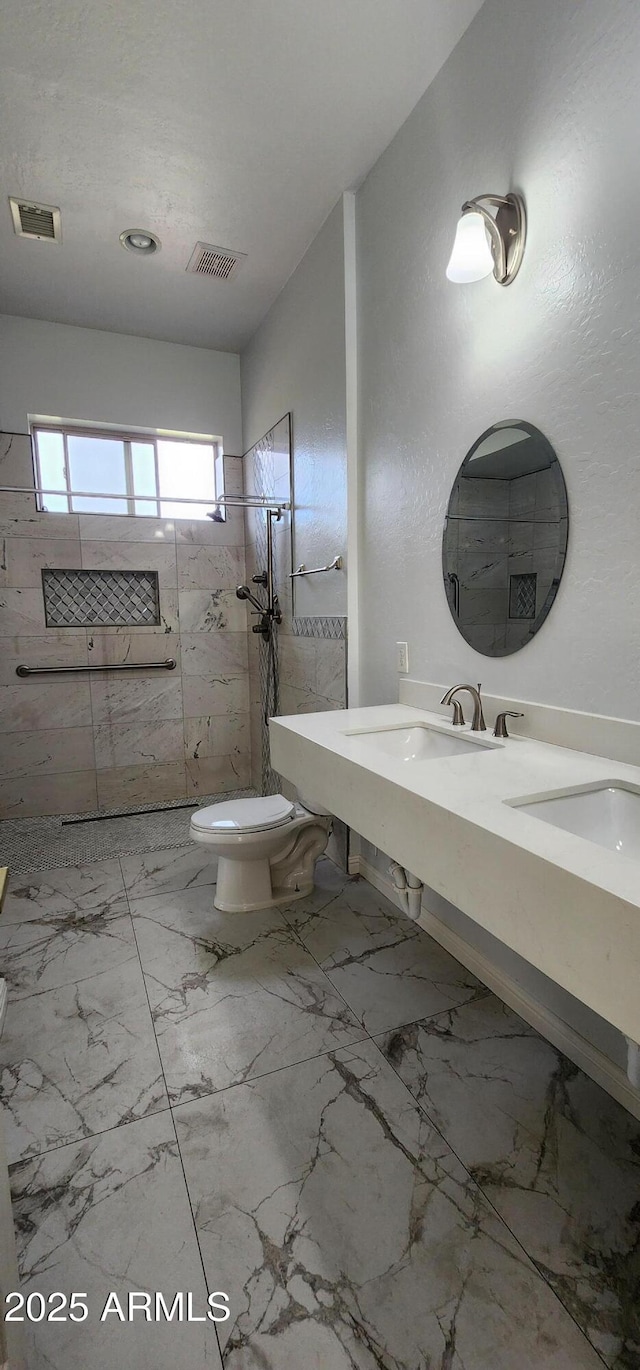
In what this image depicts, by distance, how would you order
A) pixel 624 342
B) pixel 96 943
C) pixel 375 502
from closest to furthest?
pixel 624 342, pixel 96 943, pixel 375 502

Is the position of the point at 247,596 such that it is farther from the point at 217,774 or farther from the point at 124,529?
the point at 217,774

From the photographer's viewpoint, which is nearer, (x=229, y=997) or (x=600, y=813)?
(x=600, y=813)

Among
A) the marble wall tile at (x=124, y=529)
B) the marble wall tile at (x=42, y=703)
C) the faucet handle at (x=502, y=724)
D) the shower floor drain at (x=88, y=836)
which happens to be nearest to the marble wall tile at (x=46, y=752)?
the marble wall tile at (x=42, y=703)

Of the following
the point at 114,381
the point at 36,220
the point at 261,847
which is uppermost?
the point at 36,220

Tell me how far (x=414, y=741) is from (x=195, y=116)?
2.12 m

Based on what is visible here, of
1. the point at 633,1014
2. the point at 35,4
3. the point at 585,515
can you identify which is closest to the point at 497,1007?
the point at 633,1014

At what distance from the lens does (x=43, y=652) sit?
3.21 metres

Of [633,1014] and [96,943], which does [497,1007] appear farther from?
[96,943]

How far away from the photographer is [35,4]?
1490mm

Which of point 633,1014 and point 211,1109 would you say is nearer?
point 633,1014

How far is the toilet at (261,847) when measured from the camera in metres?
2.12

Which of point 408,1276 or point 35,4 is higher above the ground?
point 35,4

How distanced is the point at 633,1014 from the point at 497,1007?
1147 millimetres

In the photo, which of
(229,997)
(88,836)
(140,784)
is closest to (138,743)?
(140,784)
